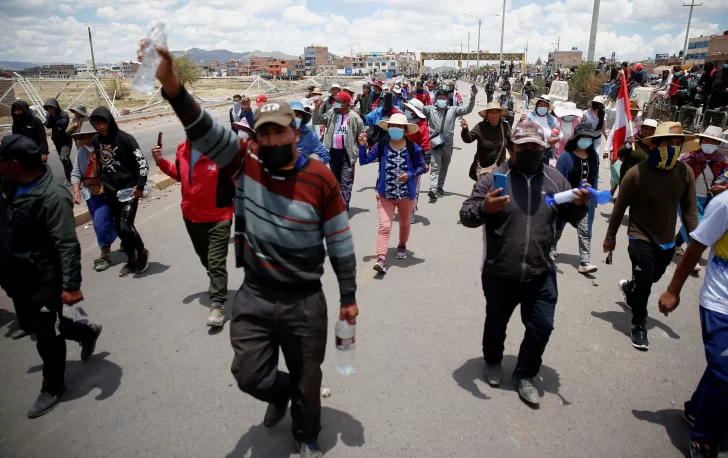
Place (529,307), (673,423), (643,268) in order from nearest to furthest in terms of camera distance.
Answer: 1. (673,423)
2. (529,307)
3. (643,268)

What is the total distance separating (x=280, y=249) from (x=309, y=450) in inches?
49.1

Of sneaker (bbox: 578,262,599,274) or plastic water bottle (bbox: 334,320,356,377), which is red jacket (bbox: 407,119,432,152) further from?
plastic water bottle (bbox: 334,320,356,377)

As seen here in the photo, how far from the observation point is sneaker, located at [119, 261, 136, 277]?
574 cm

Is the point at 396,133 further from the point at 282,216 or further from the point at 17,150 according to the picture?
the point at 17,150

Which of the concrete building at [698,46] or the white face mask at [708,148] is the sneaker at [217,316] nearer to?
the white face mask at [708,148]

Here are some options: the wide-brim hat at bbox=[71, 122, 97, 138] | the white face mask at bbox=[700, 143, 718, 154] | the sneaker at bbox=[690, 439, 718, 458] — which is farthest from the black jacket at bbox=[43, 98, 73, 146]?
the sneaker at bbox=[690, 439, 718, 458]

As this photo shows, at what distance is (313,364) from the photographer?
266 cm

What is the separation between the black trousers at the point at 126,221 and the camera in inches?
217

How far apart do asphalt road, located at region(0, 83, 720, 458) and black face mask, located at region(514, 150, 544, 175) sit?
1648 millimetres

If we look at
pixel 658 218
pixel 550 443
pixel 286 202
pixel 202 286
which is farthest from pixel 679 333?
pixel 202 286

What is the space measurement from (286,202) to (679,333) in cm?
408

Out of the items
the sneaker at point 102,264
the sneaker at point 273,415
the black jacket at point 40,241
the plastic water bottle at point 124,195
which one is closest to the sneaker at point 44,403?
the black jacket at point 40,241

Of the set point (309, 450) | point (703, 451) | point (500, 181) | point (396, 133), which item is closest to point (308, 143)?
point (396, 133)

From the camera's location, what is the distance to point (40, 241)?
329 centimetres
